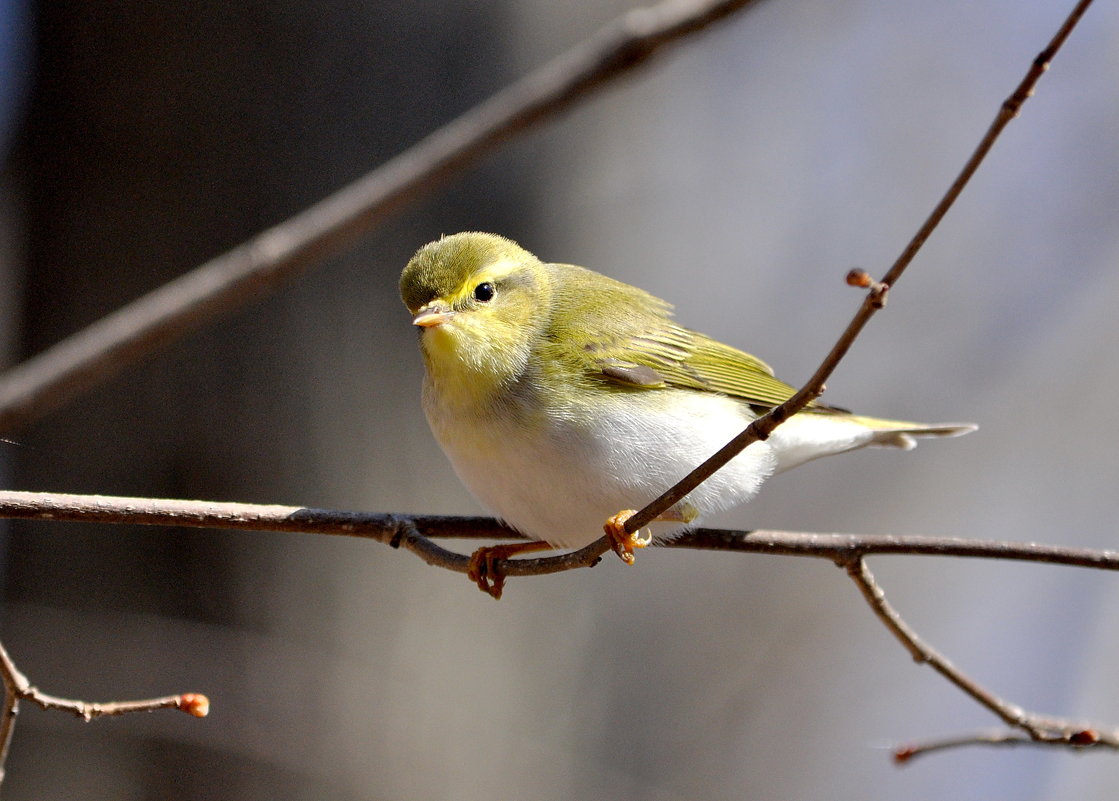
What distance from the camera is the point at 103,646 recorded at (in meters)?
4.49

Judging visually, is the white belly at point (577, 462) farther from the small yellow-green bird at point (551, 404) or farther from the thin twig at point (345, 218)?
the thin twig at point (345, 218)

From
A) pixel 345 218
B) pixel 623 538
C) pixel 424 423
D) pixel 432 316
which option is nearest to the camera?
pixel 623 538

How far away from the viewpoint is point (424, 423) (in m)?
5.32

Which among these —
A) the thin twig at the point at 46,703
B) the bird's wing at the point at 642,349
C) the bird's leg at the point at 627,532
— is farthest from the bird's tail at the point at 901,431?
the thin twig at the point at 46,703

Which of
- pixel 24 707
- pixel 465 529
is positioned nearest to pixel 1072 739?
pixel 465 529

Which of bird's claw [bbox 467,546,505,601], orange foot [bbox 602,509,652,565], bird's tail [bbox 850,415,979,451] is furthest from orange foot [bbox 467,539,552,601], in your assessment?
bird's tail [bbox 850,415,979,451]

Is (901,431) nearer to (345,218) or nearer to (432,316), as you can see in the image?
(432,316)

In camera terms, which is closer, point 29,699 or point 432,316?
point 29,699

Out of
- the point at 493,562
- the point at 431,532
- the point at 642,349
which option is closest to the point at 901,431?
the point at 642,349

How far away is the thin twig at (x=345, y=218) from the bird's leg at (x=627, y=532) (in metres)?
0.96

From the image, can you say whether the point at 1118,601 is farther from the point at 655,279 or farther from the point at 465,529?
the point at 465,529

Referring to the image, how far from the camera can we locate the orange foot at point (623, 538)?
2225 mm

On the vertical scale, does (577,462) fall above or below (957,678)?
above

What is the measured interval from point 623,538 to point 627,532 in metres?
0.21
